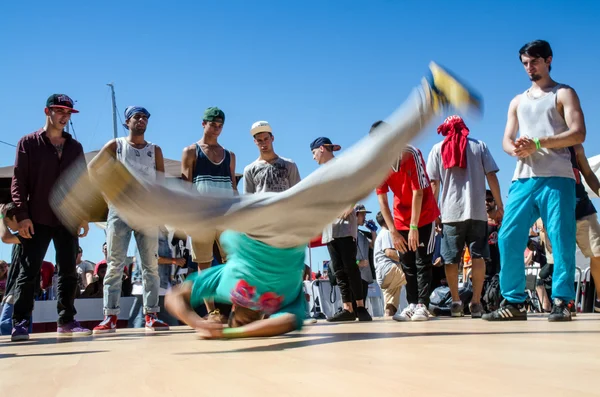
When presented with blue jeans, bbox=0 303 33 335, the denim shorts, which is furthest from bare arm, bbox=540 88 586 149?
blue jeans, bbox=0 303 33 335

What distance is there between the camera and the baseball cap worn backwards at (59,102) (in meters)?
5.03

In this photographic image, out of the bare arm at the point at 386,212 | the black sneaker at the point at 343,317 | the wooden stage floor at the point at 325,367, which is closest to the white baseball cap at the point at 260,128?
the bare arm at the point at 386,212

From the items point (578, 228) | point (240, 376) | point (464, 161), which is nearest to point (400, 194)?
point (464, 161)

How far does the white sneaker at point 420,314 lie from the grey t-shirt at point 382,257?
1762 millimetres

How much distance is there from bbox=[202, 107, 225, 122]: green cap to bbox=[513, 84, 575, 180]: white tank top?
8.26ft

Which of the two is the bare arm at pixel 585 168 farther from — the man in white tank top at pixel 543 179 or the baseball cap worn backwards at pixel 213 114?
the baseball cap worn backwards at pixel 213 114

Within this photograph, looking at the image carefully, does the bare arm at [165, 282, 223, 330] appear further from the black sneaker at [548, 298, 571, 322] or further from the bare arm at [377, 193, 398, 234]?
the bare arm at [377, 193, 398, 234]

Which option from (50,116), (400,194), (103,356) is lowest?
(103,356)

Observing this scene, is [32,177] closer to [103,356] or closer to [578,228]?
[103,356]

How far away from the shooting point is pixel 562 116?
4.63 m

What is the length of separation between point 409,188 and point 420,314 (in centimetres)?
114

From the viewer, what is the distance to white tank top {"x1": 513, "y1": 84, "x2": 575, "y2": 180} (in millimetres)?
4598

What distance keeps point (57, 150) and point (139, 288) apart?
2.88 metres

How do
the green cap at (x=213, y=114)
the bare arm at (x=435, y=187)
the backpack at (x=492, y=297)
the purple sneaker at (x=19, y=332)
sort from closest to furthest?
the purple sneaker at (x=19, y=332) → the green cap at (x=213, y=114) → the bare arm at (x=435, y=187) → the backpack at (x=492, y=297)
